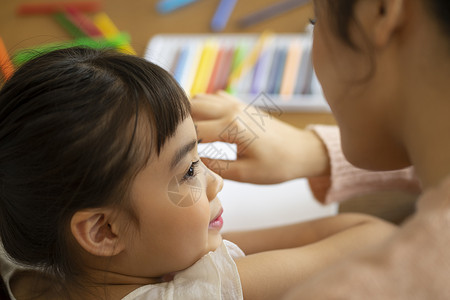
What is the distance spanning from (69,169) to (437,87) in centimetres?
28

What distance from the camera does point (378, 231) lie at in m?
0.58

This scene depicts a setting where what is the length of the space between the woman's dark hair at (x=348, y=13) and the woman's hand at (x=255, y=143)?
205 millimetres

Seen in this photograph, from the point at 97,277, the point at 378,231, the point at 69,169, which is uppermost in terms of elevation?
the point at 69,169

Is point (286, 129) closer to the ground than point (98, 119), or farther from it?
closer to the ground

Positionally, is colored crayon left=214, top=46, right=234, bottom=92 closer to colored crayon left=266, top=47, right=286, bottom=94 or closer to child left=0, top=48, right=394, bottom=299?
colored crayon left=266, top=47, right=286, bottom=94

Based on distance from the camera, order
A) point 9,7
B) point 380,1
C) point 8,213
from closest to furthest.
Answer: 1. point 380,1
2. point 8,213
3. point 9,7

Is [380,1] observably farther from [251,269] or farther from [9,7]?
[9,7]

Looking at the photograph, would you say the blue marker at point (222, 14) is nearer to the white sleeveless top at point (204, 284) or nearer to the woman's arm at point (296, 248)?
the woman's arm at point (296, 248)

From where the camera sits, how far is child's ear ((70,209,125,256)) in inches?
16.6

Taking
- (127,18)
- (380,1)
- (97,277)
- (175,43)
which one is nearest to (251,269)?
(97,277)

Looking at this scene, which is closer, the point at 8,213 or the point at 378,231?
the point at 8,213

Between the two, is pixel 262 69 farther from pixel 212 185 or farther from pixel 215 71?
pixel 212 185

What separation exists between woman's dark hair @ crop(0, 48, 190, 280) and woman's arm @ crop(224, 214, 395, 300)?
14 centimetres

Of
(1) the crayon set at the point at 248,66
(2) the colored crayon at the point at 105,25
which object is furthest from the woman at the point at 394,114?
(2) the colored crayon at the point at 105,25
